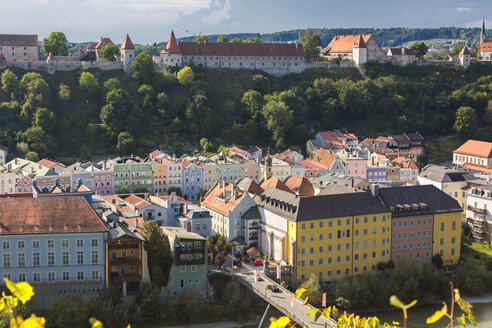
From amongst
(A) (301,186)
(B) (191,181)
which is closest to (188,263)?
(A) (301,186)

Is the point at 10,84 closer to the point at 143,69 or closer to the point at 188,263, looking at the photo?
the point at 143,69

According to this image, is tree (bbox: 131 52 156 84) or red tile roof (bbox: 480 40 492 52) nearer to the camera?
tree (bbox: 131 52 156 84)

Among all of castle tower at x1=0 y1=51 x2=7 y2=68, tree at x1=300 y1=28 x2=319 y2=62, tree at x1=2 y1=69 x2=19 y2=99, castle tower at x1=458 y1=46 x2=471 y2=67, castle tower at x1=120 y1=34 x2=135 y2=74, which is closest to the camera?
tree at x1=2 y1=69 x2=19 y2=99

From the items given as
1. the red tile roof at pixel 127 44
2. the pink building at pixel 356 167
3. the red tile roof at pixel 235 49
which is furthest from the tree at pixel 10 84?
the pink building at pixel 356 167

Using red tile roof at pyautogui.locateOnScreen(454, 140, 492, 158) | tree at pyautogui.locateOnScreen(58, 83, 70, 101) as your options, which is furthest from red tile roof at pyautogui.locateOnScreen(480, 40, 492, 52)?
tree at pyautogui.locateOnScreen(58, 83, 70, 101)

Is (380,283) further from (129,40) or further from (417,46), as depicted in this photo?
(417,46)

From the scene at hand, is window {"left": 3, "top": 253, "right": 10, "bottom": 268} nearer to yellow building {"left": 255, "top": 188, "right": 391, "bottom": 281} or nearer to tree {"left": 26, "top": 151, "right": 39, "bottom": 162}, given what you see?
yellow building {"left": 255, "top": 188, "right": 391, "bottom": 281}

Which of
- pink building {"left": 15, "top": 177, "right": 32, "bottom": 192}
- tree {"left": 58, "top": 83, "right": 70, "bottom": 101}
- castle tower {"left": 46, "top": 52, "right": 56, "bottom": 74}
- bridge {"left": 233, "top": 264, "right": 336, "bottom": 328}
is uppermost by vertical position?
castle tower {"left": 46, "top": 52, "right": 56, "bottom": 74}
